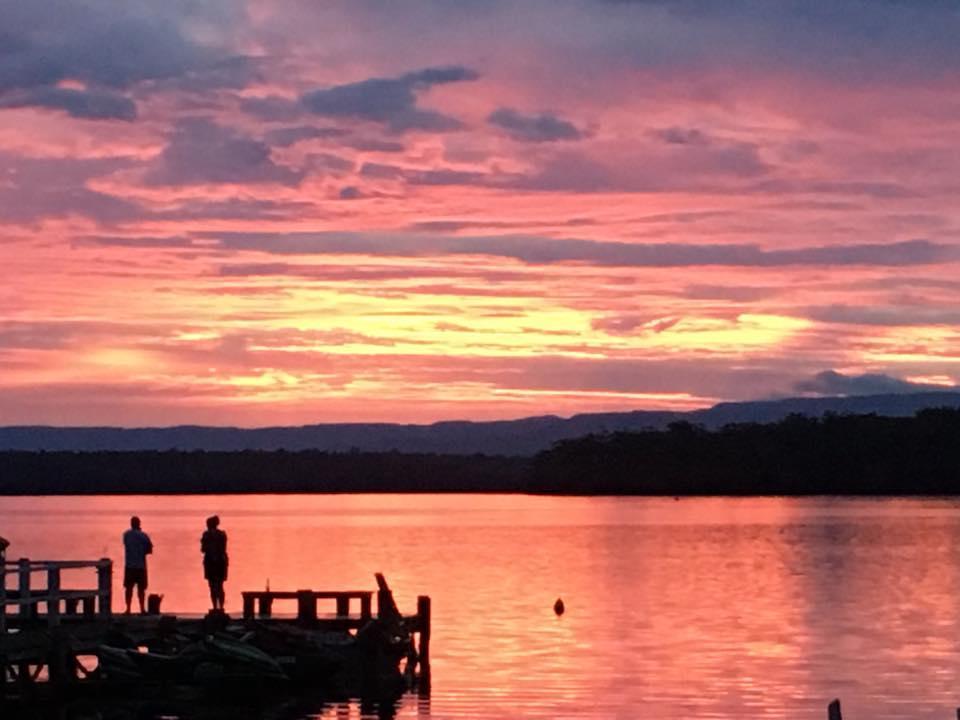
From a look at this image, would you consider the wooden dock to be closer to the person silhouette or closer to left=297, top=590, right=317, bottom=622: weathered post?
left=297, top=590, right=317, bottom=622: weathered post

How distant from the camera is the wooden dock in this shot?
3547cm

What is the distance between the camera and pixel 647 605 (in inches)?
2459

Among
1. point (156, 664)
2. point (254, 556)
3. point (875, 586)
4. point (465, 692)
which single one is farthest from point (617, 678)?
point (254, 556)

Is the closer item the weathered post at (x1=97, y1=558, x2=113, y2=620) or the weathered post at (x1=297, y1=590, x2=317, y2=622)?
the weathered post at (x1=97, y1=558, x2=113, y2=620)

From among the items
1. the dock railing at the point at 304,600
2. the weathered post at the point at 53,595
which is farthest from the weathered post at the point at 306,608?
the weathered post at the point at 53,595

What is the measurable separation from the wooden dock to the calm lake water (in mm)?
1663

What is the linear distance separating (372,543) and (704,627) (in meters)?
65.2

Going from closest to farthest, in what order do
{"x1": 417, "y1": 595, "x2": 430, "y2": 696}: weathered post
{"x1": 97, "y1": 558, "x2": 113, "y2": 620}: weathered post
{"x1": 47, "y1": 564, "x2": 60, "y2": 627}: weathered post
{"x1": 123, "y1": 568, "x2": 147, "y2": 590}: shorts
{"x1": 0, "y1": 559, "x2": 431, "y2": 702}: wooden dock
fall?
{"x1": 47, "y1": 564, "x2": 60, "y2": 627}: weathered post < {"x1": 0, "y1": 559, "x2": 431, "y2": 702}: wooden dock < {"x1": 97, "y1": 558, "x2": 113, "y2": 620}: weathered post < {"x1": 123, "y1": 568, "x2": 147, "y2": 590}: shorts < {"x1": 417, "y1": 595, "x2": 430, "y2": 696}: weathered post

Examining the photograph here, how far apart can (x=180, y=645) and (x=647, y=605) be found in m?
27.8

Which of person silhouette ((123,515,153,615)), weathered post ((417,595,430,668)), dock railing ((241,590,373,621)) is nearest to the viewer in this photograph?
person silhouette ((123,515,153,615))

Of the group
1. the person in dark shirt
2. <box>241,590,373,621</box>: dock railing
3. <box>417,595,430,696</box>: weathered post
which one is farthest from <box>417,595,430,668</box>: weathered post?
the person in dark shirt

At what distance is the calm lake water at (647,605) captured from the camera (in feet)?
123

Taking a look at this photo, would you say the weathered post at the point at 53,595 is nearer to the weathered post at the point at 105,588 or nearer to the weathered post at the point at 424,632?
the weathered post at the point at 105,588

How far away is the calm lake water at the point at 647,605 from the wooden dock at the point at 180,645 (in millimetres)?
1663
